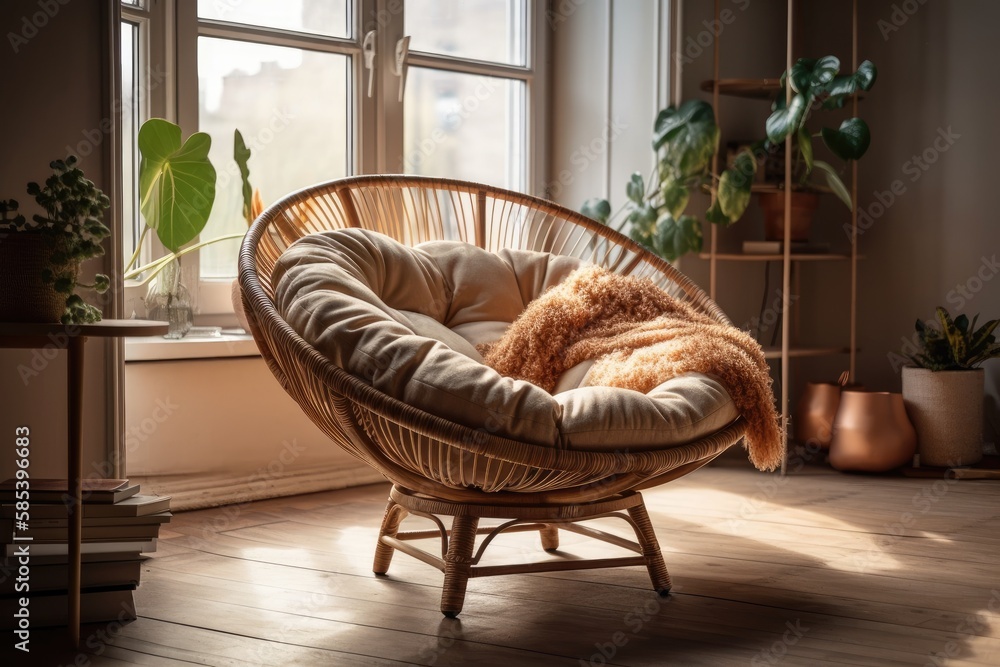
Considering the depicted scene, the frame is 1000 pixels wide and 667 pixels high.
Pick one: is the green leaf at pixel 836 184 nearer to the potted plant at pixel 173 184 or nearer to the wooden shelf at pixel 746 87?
the wooden shelf at pixel 746 87

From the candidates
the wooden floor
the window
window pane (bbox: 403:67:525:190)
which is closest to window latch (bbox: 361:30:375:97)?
the window

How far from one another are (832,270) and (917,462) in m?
0.81

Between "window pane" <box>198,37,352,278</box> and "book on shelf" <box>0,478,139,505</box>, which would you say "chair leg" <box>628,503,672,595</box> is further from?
"window pane" <box>198,37,352,278</box>

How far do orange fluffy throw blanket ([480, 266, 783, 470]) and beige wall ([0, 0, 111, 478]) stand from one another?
0.90 m

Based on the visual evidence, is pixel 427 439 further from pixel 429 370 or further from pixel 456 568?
pixel 456 568

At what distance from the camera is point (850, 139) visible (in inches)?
131

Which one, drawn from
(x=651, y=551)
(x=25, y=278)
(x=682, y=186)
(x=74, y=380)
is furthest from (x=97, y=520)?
(x=682, y=186)

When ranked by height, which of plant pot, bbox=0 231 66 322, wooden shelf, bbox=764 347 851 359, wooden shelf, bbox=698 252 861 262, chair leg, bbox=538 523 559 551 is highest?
wooden shelf, bbox=698 252 861 262

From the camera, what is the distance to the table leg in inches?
67.1

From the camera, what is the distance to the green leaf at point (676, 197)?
135 inches

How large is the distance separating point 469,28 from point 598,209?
29.4 inches

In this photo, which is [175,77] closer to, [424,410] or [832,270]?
[424,410]

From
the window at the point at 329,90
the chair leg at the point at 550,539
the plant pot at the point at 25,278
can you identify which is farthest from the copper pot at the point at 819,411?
the plant pot at the point at 25,278

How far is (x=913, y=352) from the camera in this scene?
380cm
